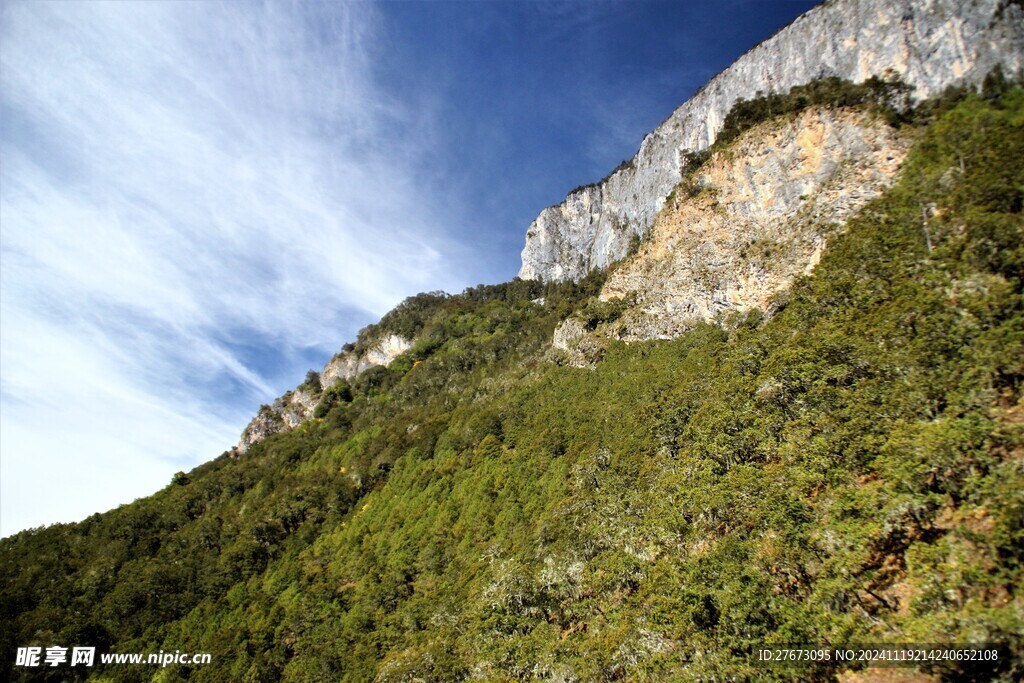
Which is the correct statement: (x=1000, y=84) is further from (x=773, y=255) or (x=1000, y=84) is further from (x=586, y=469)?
(x=586, y=469)

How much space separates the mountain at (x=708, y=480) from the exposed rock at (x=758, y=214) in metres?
0.36

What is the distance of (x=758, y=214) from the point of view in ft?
218

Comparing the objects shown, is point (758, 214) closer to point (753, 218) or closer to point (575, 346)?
point (753, 218)

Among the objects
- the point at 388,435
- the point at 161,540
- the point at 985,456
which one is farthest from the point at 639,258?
the point at 161,540

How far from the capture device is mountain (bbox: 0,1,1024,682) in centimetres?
2481

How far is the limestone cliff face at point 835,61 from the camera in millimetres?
54312

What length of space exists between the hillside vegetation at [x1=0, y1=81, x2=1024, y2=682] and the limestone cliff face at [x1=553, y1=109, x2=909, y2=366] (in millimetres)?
3269

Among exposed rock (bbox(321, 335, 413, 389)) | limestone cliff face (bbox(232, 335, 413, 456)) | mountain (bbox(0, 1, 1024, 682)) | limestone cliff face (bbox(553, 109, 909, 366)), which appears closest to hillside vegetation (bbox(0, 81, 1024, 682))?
mountain (bbox(0, 1, 1024, 682))

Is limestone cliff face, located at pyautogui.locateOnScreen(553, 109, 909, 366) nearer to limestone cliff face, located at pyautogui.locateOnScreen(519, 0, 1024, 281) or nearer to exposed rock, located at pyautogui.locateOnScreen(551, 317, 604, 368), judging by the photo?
exposed rock, located at pyautogui.locateOnScreen(551, 317, 604, 368)

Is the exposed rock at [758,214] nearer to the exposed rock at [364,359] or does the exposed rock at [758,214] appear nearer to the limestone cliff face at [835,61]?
the limestone cliff face at [835,61]

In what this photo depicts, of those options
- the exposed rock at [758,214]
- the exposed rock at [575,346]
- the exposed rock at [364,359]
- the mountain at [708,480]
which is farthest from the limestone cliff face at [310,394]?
the exposed rock at [758,214]

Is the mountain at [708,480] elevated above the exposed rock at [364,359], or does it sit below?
below

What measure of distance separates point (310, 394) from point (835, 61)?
142m

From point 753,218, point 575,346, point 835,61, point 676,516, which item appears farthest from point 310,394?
point 835,61
